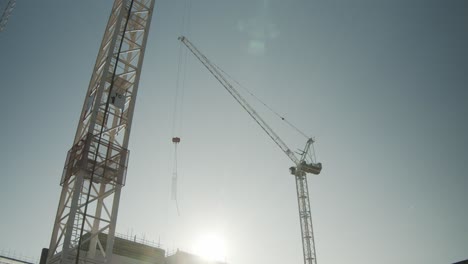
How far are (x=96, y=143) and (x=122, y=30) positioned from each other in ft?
33.0

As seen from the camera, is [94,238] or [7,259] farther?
[7,259]

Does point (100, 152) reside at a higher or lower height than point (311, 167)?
lower

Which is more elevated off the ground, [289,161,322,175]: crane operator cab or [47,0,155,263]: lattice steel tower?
[289,161,322,175]: crane operator cab

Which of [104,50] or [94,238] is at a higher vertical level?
[104,50]

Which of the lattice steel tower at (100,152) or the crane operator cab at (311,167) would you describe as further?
the crane operator cab at (311,167)

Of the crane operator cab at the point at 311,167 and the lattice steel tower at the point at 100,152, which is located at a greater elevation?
the crane operator cab at the point at 311,167

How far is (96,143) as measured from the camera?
76.5 feet

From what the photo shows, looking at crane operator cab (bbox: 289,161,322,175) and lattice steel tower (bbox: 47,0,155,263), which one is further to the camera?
crane operator cab (bbox: 289,161,322,175)

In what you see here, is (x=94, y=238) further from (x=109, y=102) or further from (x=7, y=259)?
(x=7, y=259)

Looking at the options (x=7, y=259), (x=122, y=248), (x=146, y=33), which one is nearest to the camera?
(x=146, y=33)

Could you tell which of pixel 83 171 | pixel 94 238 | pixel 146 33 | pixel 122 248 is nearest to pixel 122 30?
pixel 146 33

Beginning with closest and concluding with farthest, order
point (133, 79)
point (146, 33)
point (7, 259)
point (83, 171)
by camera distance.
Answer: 1. point (83, 171)
2. point (133, 79)
3. point (146, 33)
4. point (7, 259)

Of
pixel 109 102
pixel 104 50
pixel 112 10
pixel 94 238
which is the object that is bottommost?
pixel 94 238

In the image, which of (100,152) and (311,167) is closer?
(100,152)
